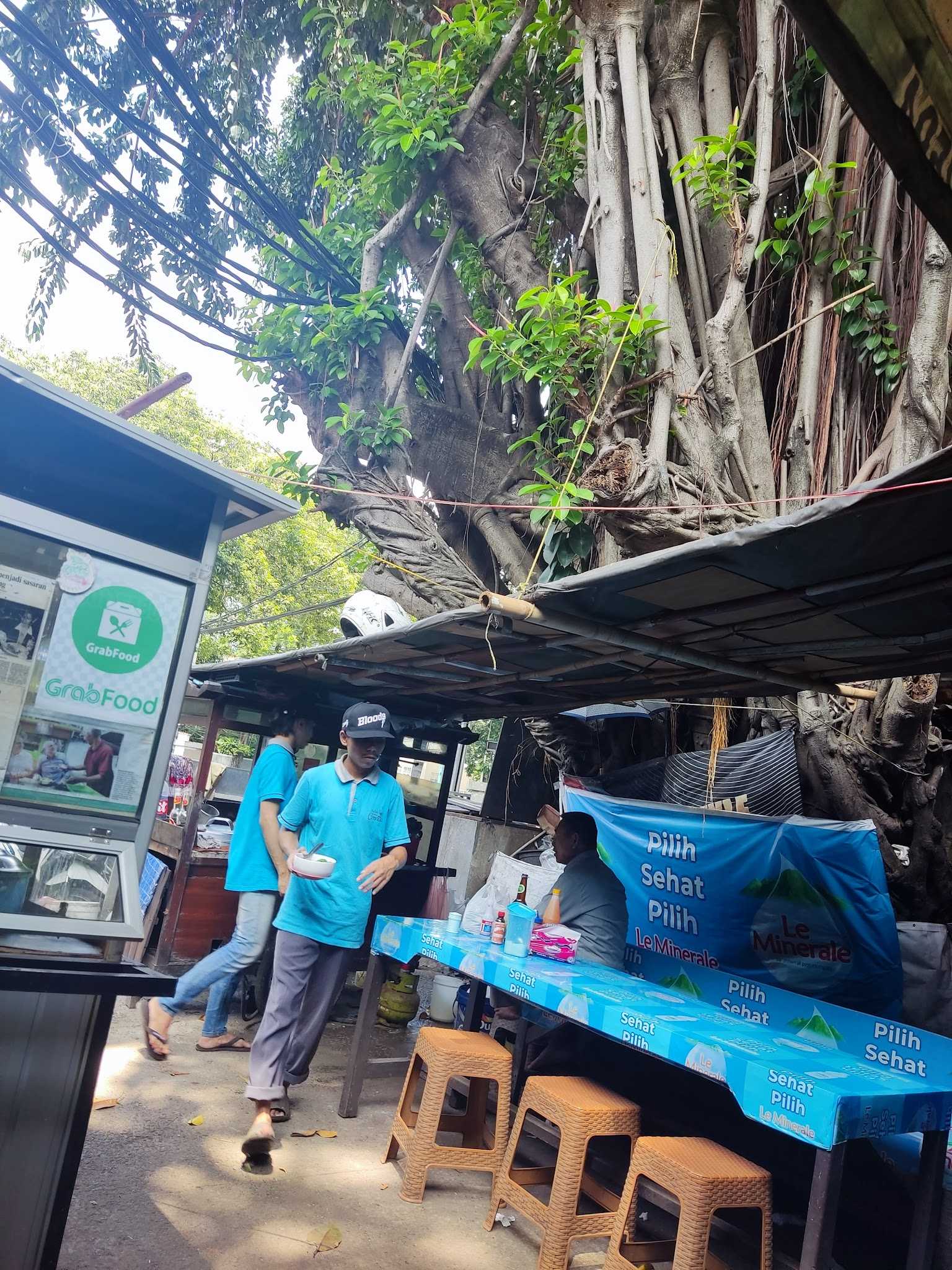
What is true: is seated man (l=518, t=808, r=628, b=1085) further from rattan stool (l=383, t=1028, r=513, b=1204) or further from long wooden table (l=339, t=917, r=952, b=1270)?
rattan stool (l=383, t=1028, r=513, b=1204)

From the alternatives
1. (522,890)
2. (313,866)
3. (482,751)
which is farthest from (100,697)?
(482,751)

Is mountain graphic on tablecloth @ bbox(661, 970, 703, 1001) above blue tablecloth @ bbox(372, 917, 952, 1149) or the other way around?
the other way around

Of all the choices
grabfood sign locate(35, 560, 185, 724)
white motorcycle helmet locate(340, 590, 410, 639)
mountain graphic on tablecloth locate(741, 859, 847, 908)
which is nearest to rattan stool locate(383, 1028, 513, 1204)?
grabfood sign locate(35, 560, 185, 724)

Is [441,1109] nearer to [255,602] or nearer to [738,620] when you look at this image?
[738,620]

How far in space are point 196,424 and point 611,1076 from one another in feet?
67.0

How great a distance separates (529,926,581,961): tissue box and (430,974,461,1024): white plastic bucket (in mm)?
2239

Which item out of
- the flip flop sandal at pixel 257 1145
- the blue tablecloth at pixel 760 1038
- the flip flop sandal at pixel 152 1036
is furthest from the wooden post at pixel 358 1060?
the flip flop sandal at pixel 152 1036

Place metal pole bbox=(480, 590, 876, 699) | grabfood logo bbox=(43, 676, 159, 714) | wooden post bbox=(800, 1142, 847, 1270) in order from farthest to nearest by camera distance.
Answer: metal pole bbox=(480, 590, 876, 699) < grabfood logo bbox=(43, 676, 159, 714) < wooden post bbox=(800, 1142, 847, 1270)

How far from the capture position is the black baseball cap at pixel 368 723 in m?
4.50

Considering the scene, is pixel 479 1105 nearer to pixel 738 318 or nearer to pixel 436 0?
pixel 738 318

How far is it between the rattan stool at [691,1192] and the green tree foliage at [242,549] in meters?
16.7

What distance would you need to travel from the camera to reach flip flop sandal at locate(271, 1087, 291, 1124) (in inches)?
164

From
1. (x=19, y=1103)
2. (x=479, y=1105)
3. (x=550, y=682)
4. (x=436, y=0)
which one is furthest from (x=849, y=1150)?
(x=436, y=0)

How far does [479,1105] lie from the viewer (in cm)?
417
